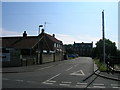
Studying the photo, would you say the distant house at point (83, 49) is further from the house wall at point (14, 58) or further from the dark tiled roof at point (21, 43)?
the house wall at point (14, 58)

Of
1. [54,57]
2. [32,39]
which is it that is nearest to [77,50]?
[54,57]

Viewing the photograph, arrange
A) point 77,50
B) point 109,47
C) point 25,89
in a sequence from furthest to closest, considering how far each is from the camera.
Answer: point 77,50, point 109,47, point 25,89

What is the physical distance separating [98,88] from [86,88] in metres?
0.74

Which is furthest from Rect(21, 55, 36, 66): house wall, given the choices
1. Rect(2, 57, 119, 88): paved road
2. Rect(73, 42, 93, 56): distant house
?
Rect(73, 42, 93, 56): distant house

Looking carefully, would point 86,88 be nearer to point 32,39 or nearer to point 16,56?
point 16,56

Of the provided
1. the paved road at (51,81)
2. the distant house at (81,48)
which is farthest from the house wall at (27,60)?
the distant house at (81,48)

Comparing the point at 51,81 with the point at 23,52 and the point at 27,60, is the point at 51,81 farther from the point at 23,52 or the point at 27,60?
the point at 23,52

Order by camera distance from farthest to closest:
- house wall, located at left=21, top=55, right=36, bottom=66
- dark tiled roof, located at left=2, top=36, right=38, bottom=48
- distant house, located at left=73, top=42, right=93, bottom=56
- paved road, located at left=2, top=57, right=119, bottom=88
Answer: distant house, located at left=73, top=42, right=93, bottom=56, dark tiled roof, located at left=2, top=36, right=38, bottom=48, house wall, located at left=21, top=55, right=36, bottom=66, paved road, located at left=2, top=57, right=119, bottom=88

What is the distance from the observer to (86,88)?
39.5 ft

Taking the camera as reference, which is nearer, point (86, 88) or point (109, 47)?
point (86, 88)

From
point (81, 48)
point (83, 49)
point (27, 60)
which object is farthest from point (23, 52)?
point (83, 49)

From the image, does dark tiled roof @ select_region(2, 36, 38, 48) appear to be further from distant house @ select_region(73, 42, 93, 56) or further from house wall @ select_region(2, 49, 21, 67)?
distant house @ select_region(73, 42, 93, 56)

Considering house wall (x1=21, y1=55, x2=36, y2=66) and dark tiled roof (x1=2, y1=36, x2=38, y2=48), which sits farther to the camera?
dark tiled roof (x1=2, y1=36, x2=38, y2=48)

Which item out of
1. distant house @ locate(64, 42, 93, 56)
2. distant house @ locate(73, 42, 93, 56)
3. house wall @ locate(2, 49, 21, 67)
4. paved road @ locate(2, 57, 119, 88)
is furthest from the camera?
distant house @ locate(73, 42, 93, 56)
